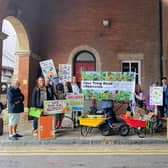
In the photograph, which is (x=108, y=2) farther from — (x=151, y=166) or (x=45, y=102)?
(x=151, y=166)

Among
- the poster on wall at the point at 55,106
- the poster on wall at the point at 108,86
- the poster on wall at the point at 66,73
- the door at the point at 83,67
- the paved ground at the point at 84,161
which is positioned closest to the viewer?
the paved ground at the point at 84,161

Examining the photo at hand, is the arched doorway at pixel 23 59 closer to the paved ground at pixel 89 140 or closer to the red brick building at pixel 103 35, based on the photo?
the red brick building at pixel 103 35

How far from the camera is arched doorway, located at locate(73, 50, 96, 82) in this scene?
1048 cm

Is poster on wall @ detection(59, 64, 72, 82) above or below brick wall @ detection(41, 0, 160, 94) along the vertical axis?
→ below

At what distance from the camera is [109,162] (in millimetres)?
4164

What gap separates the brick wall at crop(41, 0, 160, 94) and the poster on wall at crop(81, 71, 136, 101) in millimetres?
3817

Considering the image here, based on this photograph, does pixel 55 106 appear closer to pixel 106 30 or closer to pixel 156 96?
pixel 156 96

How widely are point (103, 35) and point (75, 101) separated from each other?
4.94m

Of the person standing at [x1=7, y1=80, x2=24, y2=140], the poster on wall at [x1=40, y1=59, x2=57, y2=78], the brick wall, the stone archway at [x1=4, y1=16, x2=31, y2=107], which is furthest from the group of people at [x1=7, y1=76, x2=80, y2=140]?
the brick wall

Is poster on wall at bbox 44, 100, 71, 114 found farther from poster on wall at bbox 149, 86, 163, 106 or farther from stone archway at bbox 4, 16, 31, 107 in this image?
stone archway at bbox 4, 16, 31, 107

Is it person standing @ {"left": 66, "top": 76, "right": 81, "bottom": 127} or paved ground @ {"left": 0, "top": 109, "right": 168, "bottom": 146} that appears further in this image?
person standing @ {"left": 66, "top": 76, "right": 81, "bottom": 127}

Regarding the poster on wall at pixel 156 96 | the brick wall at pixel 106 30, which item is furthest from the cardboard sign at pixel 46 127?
the brick wall at pixel 106 30

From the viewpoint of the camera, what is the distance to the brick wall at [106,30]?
1030 centimetres

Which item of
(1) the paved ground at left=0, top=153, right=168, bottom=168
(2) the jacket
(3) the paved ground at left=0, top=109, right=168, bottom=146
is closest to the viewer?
(1) the paved ground at left=0, top=153, right=168, bottom=168
